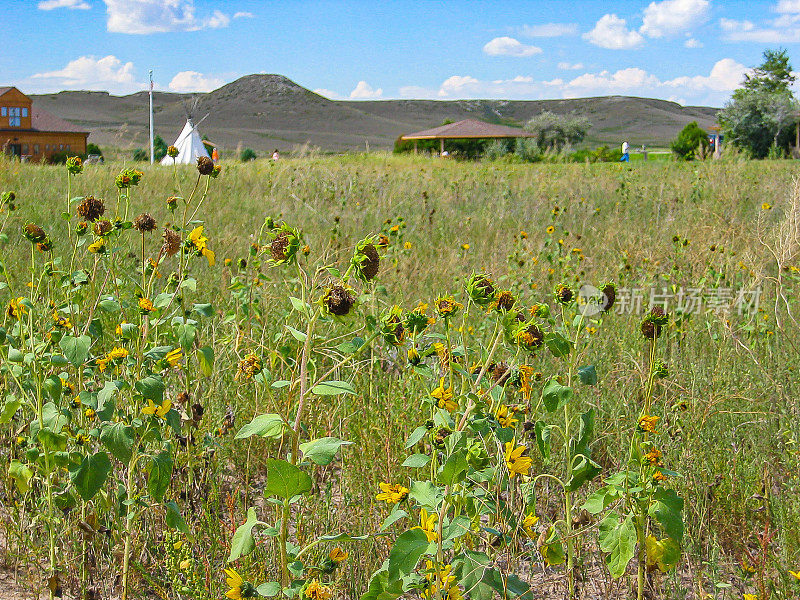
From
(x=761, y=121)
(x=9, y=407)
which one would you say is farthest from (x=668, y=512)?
(x=761, y=121)

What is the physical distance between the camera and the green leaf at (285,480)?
1028 mm

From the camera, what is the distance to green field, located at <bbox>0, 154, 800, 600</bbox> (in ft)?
4.34

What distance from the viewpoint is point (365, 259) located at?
116cm

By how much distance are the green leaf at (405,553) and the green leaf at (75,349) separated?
81 centimetres

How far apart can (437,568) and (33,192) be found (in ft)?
22.0

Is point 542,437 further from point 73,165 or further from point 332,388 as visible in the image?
point 73,165

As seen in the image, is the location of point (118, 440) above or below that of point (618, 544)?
above

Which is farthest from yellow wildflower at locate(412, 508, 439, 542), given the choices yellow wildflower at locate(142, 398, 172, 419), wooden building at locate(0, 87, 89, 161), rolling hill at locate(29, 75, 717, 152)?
rolling hill at locate(29, 75, 717, 152)

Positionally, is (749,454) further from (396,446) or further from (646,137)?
(646,137)

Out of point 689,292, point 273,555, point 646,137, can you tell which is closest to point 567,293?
point 273,555

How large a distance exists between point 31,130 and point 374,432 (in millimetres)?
41621

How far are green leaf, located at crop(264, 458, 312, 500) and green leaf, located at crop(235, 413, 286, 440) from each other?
5 centimetres

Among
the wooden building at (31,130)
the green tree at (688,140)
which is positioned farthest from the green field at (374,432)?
the wooden building at (31,130)

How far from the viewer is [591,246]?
17.1ft
